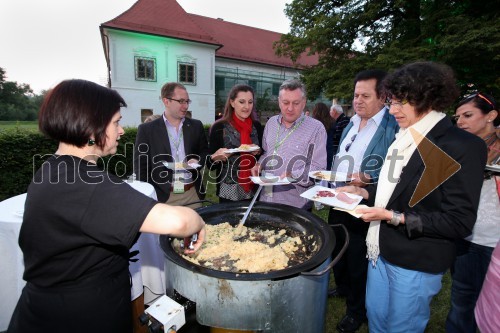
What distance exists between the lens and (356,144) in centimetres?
271

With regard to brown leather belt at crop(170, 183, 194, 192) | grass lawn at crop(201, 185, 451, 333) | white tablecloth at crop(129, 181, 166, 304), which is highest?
brown leather belt at crop(170, 183, 194, 192)

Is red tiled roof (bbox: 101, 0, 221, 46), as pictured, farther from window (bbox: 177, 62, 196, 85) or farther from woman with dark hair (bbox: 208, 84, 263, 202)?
woman with dark hair (bbox: 208, 84, 263, 202)

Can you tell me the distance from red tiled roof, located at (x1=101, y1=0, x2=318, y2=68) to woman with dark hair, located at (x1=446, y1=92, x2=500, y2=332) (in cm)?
1424

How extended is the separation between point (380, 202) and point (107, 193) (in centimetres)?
165

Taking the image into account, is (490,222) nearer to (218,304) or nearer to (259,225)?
(259,225)

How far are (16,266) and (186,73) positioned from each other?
1866cm

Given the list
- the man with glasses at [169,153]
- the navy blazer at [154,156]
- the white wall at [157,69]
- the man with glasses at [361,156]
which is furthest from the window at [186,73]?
the man with glasses at [361,156]

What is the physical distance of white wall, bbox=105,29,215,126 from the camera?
55.8 feet

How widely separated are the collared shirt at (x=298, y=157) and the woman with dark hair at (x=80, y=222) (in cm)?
176

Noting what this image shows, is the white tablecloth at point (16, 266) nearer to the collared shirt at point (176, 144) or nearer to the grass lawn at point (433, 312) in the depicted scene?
the collared shirt at point (176, 144)

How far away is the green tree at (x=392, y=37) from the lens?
8.79m

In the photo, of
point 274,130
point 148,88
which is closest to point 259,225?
point 274,130

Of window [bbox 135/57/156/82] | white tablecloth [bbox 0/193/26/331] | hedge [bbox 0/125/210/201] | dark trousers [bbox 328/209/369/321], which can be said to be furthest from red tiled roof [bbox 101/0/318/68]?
white tablecloth [bbox 0/193/26/331]

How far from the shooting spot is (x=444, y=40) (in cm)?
879
